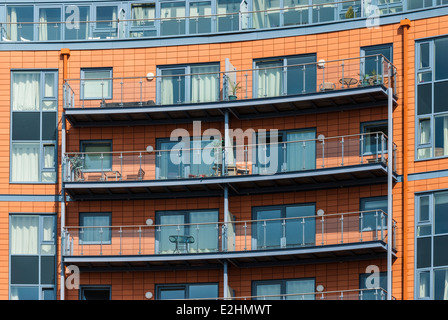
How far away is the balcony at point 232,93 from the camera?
4519 cm

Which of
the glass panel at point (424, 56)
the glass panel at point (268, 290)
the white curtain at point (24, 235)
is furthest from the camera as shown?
the white curtain at point (24, 235)

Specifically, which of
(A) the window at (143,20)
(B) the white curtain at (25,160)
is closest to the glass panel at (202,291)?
(B) the white curtain at (25,160)

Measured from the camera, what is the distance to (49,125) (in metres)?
48.2

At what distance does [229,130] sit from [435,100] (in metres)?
7.48

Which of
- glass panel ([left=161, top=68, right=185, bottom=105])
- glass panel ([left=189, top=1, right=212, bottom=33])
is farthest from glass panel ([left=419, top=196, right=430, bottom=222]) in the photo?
glass panel ([left=189, top=1, right=212, bottom=33])

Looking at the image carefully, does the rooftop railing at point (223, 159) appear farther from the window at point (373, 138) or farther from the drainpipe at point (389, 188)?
the drainpipe at point (389, 188)

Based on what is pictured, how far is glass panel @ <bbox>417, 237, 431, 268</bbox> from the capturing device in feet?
142

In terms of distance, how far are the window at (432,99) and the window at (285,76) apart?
378 centimetres

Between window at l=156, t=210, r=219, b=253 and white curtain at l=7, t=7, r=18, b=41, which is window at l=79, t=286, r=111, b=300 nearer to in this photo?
window at l=156, t=210, r=219, b=253

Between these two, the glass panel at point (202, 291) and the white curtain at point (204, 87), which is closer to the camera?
the glass panel at point (202, 291)

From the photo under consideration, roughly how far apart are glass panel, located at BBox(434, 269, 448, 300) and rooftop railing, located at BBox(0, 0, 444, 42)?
32.6 feet

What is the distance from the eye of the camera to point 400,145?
4481 centimetres

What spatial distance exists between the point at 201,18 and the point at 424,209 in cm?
1130

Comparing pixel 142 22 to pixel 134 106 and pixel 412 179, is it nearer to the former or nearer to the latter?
pixel 134 106
